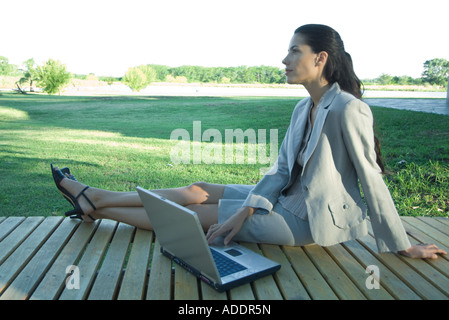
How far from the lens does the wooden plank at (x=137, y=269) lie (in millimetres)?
1756

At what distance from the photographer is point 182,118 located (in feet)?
46.4

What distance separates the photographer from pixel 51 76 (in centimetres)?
2858

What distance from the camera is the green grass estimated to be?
4.75 metres

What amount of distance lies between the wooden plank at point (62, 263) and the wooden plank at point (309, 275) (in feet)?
3.57

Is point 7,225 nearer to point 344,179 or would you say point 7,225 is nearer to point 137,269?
point 137,269

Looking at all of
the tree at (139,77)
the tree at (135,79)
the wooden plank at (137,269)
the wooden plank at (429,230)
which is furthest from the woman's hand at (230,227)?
the tree at (135,79)

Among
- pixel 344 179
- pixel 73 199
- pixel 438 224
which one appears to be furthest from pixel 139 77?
pixel 344 179

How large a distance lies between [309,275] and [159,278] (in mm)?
705

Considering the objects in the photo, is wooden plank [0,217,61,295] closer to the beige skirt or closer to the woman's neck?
the beige skirt

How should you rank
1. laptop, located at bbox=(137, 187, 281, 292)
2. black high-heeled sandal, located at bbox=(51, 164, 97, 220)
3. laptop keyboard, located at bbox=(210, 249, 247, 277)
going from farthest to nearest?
black high-heeled sandal, located at bbox=(51, 164, 97, 220) → laptop keyboard, located at bbox=(210, 249, 247, 277) → laptop, located at bbox=(137, 187, 281, 292)

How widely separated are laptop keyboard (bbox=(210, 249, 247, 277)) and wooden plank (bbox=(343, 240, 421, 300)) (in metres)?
0.66

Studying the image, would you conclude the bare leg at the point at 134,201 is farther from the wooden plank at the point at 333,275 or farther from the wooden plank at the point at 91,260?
the wooden plank at the point at 333,275

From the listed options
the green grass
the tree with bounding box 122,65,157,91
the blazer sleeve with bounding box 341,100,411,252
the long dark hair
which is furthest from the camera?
the tree with bounding box 122,65,157,91

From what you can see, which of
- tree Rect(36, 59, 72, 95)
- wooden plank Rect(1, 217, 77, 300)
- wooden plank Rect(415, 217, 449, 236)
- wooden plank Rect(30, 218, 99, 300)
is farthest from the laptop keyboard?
tree Rect(36, 59, 72, 95)
